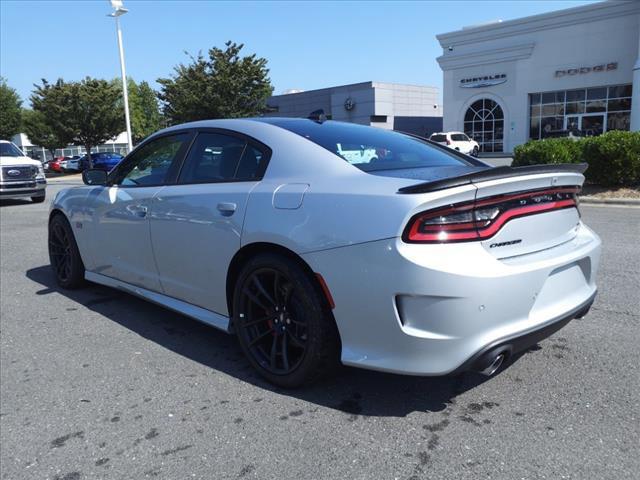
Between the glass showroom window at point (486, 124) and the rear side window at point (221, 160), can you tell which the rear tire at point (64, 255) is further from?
the glass showroom window at point (486, 124)

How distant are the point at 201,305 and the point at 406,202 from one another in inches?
69.9

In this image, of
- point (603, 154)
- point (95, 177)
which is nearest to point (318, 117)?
point (95, 177)

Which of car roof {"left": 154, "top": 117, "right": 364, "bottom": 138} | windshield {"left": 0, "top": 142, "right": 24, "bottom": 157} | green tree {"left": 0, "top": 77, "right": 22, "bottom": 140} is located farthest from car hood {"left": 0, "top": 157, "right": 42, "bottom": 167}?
green tree {"left": 0, "top": 77, "right": 22, "bottom": 140}

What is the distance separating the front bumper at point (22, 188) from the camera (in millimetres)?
15133

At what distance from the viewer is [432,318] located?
2.53m

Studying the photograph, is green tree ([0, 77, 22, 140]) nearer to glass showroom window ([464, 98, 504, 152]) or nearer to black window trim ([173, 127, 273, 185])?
glass showroom window ([464, 98, 504, 152])

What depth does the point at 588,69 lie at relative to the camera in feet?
100

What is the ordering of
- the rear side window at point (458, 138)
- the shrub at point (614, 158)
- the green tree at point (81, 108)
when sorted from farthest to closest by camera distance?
the green tree at point (81, 108) < the rear side window at point (458, 138) < the shrub at point (614, 158)

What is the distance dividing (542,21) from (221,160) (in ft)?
108

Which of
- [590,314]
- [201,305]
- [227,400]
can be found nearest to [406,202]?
[227,400]

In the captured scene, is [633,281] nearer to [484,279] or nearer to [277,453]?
[484,279]

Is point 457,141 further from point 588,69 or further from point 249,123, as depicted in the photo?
point 249,123

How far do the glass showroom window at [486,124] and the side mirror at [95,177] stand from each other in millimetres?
32723

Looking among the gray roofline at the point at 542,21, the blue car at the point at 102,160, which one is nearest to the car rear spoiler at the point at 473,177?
the gray roofline at the point at 542,21
